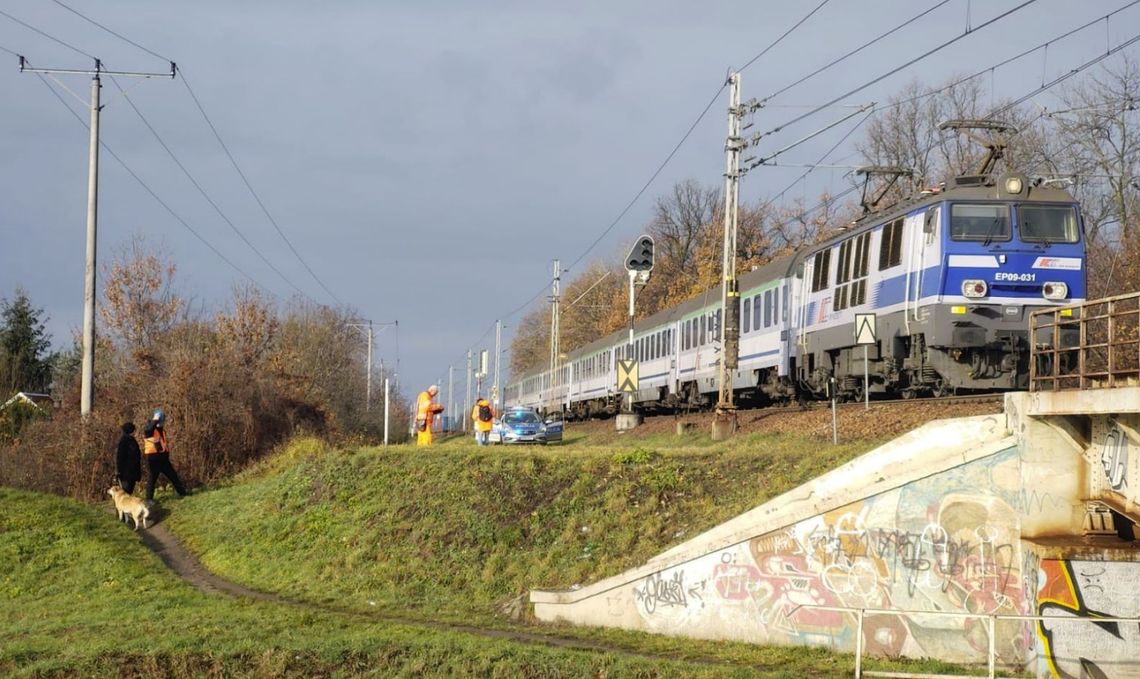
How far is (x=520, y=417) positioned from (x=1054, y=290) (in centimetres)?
2155

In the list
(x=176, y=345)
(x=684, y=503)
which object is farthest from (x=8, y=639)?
(x=176, y=345)

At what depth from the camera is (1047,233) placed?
74.4 ft

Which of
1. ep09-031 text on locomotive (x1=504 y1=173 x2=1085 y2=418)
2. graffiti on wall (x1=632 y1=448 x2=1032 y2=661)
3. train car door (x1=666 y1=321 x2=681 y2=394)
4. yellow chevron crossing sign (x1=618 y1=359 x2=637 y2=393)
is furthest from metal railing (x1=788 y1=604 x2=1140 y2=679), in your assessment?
train car door (x1=666 y1=321 x2=681 y2=394)

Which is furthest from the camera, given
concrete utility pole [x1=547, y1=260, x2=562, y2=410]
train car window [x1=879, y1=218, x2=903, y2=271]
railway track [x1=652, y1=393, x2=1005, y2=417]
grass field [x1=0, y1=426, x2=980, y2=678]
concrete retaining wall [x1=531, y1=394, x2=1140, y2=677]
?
concrete utility pole [x1=547, y1=260, x2=562, y2=410]

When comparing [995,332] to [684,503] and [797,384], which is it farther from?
→ [797,384]

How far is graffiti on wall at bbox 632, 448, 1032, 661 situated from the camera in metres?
15.6

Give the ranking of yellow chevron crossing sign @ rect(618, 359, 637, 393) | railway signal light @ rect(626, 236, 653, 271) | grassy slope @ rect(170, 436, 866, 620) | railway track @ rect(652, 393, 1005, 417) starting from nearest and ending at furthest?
grassy slope @ rect(170, 436, 866, 620) < railway track @ rect(652, 393, 1005, 417) < yellow chevron crossing sign @ rect(618, 359, 637, 393) < railway signal light @ rect(626, 236, 653, 271)

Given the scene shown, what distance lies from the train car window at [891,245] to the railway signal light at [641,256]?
14.3 meters

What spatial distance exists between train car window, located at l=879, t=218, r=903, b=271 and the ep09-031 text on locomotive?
2cm

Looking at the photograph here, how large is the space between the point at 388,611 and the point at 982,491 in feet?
27.4

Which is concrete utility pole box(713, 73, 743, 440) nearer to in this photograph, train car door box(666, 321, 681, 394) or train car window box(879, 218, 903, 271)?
train car window box(879, 218, 903, 271)

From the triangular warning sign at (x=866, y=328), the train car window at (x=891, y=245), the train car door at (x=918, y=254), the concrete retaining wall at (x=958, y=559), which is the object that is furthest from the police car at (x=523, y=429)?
the concrete retaining wall at (x=958, y=559)

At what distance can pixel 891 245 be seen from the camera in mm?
24578

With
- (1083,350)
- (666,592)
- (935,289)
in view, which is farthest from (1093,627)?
(935,289)
